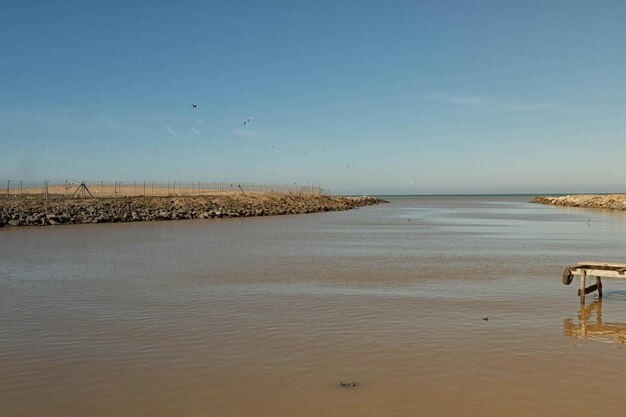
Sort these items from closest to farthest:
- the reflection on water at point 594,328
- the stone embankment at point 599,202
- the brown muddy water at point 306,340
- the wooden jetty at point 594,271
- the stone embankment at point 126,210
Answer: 1. the brown muddy water at point 306,340
2. the reflection on water at point 594,328
3. the wooden jetty at point 594,271
4. the stone embankment at point 126,210
5. the stone embankment at point 599,202

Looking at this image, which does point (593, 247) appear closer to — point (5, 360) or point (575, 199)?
point (5, 360)

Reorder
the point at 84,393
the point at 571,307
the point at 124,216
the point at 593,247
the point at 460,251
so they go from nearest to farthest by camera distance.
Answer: the point at 84,393 < the point at 571,307 < the point at 460,251 < the point at 593,247 < the point at 124,216

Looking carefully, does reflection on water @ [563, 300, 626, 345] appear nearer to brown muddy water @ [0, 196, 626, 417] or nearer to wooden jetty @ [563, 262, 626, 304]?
brown muddy water @ [0, 196, 626, 417]

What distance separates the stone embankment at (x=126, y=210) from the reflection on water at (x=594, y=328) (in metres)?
40.4

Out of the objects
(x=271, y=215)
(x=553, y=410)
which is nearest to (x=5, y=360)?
(x=553, y=410)

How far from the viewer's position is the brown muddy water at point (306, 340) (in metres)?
6.91

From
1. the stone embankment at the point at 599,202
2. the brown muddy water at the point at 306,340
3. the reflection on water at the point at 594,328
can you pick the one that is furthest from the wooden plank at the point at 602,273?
the stone embankment at the point at 599,202

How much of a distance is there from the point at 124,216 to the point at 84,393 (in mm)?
43079

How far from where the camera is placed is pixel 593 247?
26.9 metres

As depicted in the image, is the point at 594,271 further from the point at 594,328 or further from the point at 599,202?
the point at 599,202

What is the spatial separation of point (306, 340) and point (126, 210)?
45190 millimetres

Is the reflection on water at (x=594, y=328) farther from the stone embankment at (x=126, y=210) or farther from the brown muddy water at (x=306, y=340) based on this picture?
the stone embankment at (x=126, y=210)

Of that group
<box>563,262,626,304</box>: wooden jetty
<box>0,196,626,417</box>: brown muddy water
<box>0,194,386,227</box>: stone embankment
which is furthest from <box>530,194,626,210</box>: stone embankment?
<box>563,262,626,304</box>: wooden jetty

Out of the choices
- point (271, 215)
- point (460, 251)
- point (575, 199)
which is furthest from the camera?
point (575, 199)
